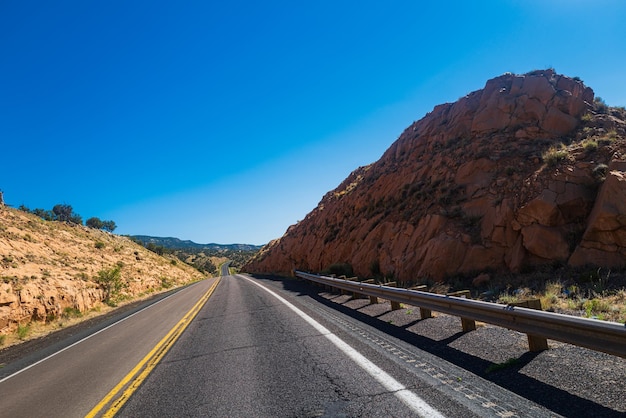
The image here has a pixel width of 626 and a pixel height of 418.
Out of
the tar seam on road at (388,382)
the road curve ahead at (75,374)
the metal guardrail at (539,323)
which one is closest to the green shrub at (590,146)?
the metal guardrail at (539,323)

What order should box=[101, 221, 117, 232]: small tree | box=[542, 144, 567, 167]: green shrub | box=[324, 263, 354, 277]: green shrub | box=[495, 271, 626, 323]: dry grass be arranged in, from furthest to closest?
box=[101, 221, 117, 232]: small tree
box=[324, 263, 354, 277]: green shrub
box=[542, 144, 567, 167]: green shrub
box=[495, 271, 626, 323]: dry grass

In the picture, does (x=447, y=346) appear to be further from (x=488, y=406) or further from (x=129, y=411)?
(x=129, y=411)

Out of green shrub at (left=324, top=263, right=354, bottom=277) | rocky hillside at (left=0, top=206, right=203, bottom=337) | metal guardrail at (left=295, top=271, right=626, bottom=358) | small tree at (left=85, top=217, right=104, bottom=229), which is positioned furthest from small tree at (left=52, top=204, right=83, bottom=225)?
metal guardrail at (left=295, top=271, right=626, bottom=358)

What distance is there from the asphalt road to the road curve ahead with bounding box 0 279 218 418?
3 centimetres

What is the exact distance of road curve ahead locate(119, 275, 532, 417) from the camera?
3.90 meters

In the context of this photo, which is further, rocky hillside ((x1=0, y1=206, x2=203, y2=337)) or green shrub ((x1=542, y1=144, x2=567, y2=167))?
rocky hillside ((x1=0, y1=206, x2=203, y2=337))

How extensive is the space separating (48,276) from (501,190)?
23.9m

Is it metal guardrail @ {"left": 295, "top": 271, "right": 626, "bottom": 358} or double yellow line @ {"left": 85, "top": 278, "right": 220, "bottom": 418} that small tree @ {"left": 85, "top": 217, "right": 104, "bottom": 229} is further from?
metal guardrail @ {"left": 295, "top": 271, "right": 626, "bottom": 358}

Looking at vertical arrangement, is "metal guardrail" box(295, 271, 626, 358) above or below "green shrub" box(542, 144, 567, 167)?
below

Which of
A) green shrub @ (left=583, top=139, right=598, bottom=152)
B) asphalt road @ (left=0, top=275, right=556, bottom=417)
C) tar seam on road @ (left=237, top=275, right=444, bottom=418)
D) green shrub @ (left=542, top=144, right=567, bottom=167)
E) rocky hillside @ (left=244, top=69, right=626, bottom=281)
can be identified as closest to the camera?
tar seam on road @ (left=237, top=275, right=444, bottom=418)

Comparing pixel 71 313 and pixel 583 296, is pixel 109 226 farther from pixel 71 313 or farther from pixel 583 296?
pixel 583 296

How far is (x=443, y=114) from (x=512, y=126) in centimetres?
664

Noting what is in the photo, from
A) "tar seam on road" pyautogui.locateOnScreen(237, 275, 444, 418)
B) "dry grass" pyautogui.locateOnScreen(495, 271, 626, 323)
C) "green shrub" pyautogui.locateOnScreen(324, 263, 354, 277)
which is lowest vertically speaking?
"tar seam on road" pyautogui.locateOnScreen(237, 275, 444, 418)

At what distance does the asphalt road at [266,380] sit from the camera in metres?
3.89
